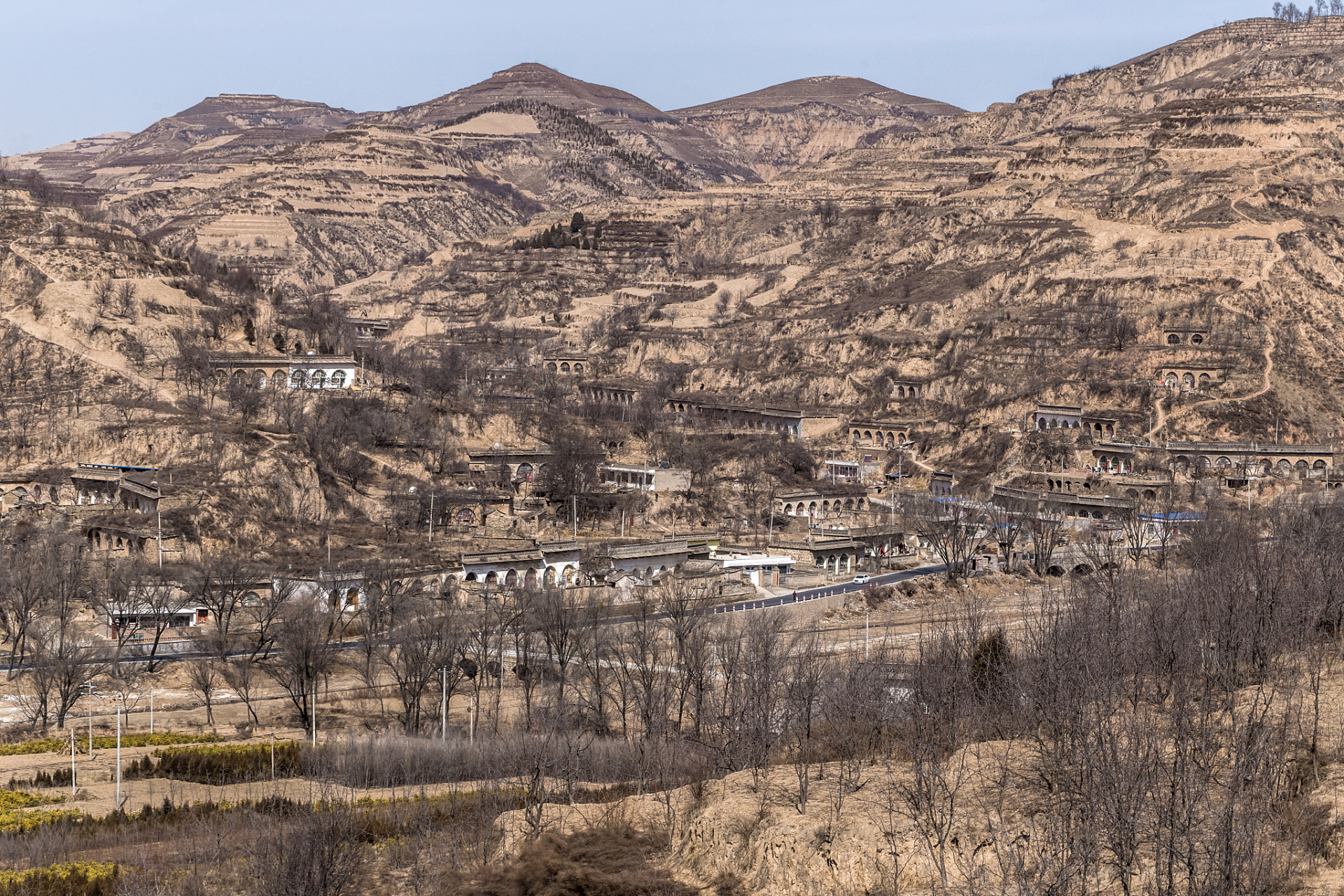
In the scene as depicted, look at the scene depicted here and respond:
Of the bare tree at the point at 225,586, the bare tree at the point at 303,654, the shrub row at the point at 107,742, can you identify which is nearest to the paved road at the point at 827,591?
the bare tree at the point at 303,654

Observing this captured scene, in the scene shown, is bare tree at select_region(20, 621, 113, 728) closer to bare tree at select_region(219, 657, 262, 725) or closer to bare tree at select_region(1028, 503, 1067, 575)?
bare tree at select_region(219, 657, 262, 725)

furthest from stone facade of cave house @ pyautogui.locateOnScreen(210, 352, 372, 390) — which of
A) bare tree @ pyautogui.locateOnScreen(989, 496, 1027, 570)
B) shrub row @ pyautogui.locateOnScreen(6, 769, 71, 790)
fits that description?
shrub row @ pyautogui.locateOnScreen(6, 769, 71, 790)

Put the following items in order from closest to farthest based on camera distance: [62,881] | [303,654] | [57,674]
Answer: [62,881] < [303,654] < [57,674]

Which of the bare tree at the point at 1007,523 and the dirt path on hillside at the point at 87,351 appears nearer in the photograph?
the bare tree at the point at 1007,523

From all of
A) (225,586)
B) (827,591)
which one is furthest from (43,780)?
(827,591)

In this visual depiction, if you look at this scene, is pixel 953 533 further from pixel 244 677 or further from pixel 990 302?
pixel 990 302

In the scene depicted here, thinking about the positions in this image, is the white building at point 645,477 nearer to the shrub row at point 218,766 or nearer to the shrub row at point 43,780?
the shrub row at point 218,766

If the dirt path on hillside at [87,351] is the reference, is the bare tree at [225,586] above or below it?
below

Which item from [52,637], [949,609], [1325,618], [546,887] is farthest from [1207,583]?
[52,637]
